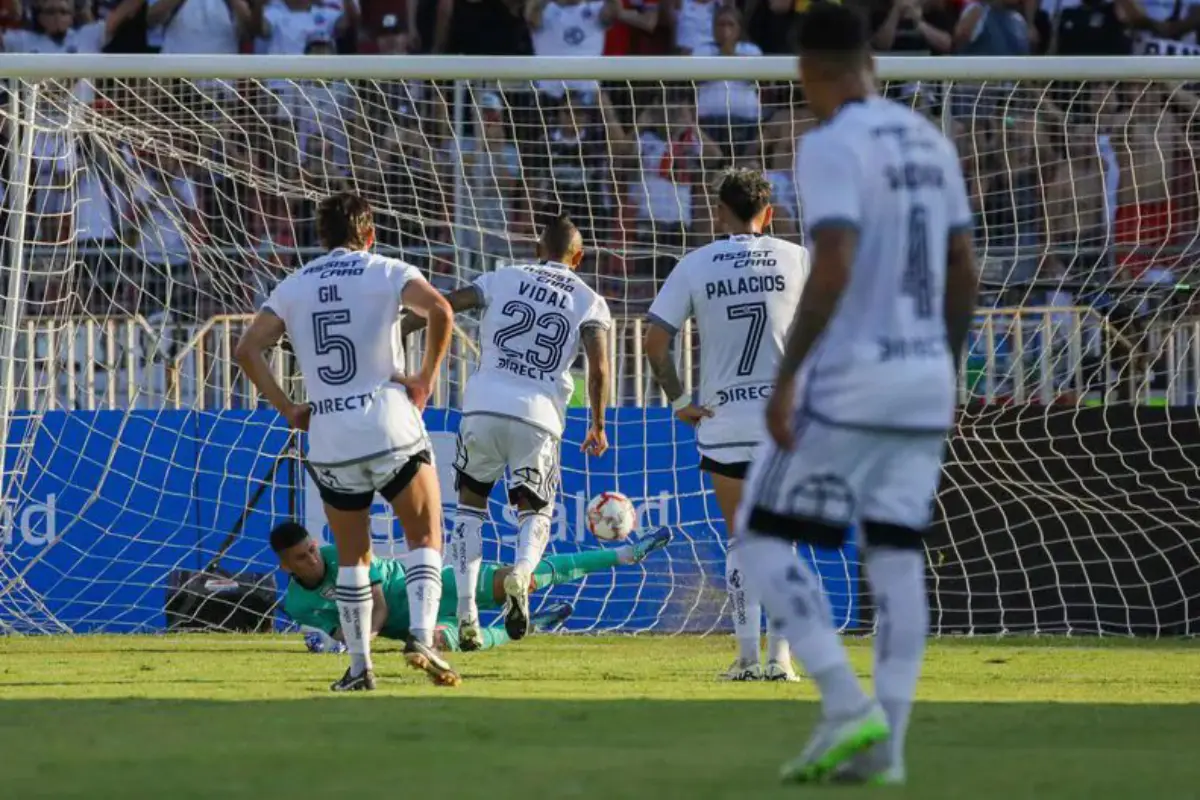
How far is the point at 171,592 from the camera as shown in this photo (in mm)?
13266

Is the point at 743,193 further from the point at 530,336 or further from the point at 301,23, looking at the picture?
the point at 301,23

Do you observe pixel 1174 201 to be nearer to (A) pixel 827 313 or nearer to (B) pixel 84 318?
(B) pixel 84 318

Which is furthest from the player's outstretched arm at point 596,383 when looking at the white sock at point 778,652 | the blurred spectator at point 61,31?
the blurred spectator at point 61,31

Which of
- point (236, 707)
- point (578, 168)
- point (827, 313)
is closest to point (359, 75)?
point (578, 168)

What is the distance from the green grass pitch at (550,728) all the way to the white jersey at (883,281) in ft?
3.11

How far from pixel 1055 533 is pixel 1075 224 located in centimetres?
227

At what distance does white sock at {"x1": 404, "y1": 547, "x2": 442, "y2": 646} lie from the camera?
344 inches

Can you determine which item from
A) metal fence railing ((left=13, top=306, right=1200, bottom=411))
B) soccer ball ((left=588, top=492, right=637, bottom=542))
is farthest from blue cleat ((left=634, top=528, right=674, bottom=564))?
metal fence railing ((left=13, top=306, right=1200, bottom=411))

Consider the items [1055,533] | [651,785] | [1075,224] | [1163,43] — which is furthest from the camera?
[1163,43]

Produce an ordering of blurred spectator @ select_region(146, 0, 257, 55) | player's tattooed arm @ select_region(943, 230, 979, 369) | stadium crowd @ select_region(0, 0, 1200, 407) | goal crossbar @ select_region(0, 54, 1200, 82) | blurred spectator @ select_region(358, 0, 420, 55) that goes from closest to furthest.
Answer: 1. player's tattooed arm @ select_region(943, 230, 979, 369)
2. goal crossbar @ select_region(0, 54, 1200, 82)
3. stadium crowd @ select_region(0, 0, 1200, 407)
4. blurred spectator @ select_region(146, 0, 257, 55)
5. blurred spectator @ select_region(358, 0, 420, 55)

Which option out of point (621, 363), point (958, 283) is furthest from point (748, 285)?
point (621, 363)

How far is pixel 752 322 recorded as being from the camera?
916cm

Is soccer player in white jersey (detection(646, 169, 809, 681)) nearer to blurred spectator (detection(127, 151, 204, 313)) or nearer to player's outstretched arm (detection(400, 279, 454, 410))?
player's outstretched arm (detection(400, 279, 454, 410))

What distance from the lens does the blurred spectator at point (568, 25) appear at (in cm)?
1731
